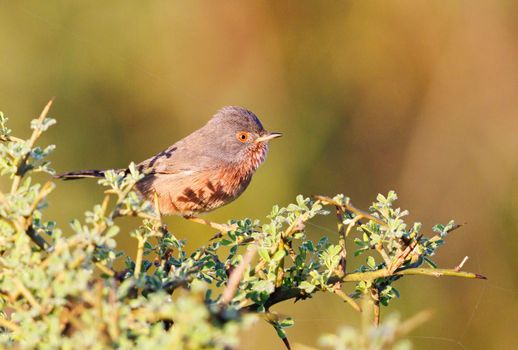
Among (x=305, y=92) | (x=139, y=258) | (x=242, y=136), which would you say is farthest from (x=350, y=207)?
(x=305, y=92)

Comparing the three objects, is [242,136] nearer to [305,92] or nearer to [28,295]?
[305,92]

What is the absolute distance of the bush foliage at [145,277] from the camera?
1241 millimetres

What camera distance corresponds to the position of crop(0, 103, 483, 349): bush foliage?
1.24 meters

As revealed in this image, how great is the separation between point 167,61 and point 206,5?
22.7 inches

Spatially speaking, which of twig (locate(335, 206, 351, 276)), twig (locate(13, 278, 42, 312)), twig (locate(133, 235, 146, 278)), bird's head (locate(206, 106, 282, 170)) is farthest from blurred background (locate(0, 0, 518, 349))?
twig (locate(13, 278, 42, 312))

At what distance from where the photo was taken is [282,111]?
18.8ft

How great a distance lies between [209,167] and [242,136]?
0.42m

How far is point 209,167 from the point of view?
469cm

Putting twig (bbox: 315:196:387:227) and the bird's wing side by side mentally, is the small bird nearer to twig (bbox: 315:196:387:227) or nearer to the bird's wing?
the bird's wing

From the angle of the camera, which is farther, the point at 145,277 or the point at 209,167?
the point at 209,167

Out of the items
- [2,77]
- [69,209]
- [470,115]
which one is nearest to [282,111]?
[470,115]

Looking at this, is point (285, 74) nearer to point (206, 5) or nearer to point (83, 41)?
point (206, 5)

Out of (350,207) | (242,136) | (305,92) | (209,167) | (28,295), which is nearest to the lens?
(28,295)

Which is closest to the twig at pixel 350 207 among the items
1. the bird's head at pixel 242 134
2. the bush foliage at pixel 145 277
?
the bush foliage at pixel 145 277
